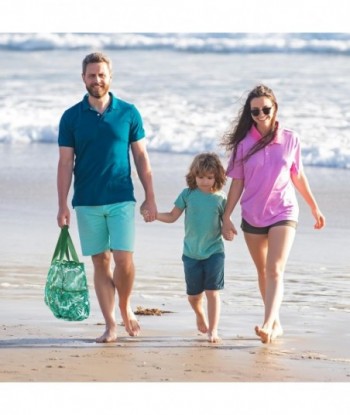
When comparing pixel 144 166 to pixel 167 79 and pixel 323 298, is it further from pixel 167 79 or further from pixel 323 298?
pixel 167 79

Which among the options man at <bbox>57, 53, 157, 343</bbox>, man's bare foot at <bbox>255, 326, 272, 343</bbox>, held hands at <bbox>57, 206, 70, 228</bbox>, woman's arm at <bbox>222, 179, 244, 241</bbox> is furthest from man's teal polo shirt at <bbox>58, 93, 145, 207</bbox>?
man's bare foot at <bbox>255, 326, 272, 343</bbox>

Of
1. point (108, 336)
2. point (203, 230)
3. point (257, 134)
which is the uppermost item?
point (257, 134)

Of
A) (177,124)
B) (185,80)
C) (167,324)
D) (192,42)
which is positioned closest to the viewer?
(167,324)

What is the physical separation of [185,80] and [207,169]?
395 inches

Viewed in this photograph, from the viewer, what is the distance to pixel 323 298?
818cm

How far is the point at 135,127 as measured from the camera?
7059 mm

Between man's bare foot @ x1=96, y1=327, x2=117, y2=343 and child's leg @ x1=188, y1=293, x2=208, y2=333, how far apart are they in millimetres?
472

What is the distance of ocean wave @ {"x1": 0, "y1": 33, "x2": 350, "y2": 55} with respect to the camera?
686 inches

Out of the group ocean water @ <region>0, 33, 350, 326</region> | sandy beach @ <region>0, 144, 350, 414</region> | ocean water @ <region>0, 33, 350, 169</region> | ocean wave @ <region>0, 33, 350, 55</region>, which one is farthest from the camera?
ocean wave @ <region>0, 33, 350, 55</region>

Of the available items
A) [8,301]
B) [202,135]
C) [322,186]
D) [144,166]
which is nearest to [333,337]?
[144,166]

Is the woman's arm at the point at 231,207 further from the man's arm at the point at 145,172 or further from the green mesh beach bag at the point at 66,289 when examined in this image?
the green mesh beach bag at the point at 66,289

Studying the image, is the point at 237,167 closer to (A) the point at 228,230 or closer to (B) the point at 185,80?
(A) the point at 228,230

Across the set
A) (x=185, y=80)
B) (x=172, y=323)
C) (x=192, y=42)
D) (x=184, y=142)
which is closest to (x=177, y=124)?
(x=184, y=142)

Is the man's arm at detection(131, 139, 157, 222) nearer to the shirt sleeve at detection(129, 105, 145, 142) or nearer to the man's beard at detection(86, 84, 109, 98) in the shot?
the shirt sleeve at detection(129, 105, 145, 142)
